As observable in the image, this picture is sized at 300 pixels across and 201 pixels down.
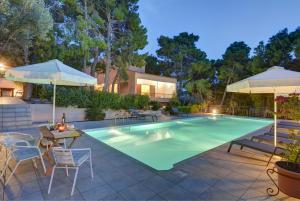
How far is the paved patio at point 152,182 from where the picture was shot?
8.72 ft

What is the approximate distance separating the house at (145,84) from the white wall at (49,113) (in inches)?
300

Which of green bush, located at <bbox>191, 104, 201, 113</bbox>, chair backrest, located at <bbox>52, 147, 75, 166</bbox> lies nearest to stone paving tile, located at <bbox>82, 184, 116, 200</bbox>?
chair backrest, located at <bbox>52, 147, 75, 166</bbox>

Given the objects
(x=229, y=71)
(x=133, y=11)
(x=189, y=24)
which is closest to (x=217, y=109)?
(x=229, y=71)

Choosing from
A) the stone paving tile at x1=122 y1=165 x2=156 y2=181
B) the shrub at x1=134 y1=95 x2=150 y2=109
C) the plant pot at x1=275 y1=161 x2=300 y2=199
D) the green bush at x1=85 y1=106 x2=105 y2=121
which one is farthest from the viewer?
the shrub at x1=134 y1=95 x2=150 y2=109

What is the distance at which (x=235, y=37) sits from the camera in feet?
226

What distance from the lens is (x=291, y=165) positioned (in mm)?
2773

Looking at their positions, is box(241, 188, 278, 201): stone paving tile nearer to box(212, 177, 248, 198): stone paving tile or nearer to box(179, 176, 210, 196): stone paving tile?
box(212, 177, 248, 198): stone paving tile

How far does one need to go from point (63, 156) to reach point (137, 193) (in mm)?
1268

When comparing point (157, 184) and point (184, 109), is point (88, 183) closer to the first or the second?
point (157, 184)

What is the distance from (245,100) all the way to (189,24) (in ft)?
195

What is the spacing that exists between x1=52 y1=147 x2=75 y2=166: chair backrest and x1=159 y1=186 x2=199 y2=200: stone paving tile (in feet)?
4.83

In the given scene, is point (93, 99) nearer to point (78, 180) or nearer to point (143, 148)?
point (143, 148)

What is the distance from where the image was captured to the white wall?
958cm

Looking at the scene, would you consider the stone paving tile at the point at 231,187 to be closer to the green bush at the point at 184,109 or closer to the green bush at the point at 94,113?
the green bush at the point at 94,113
